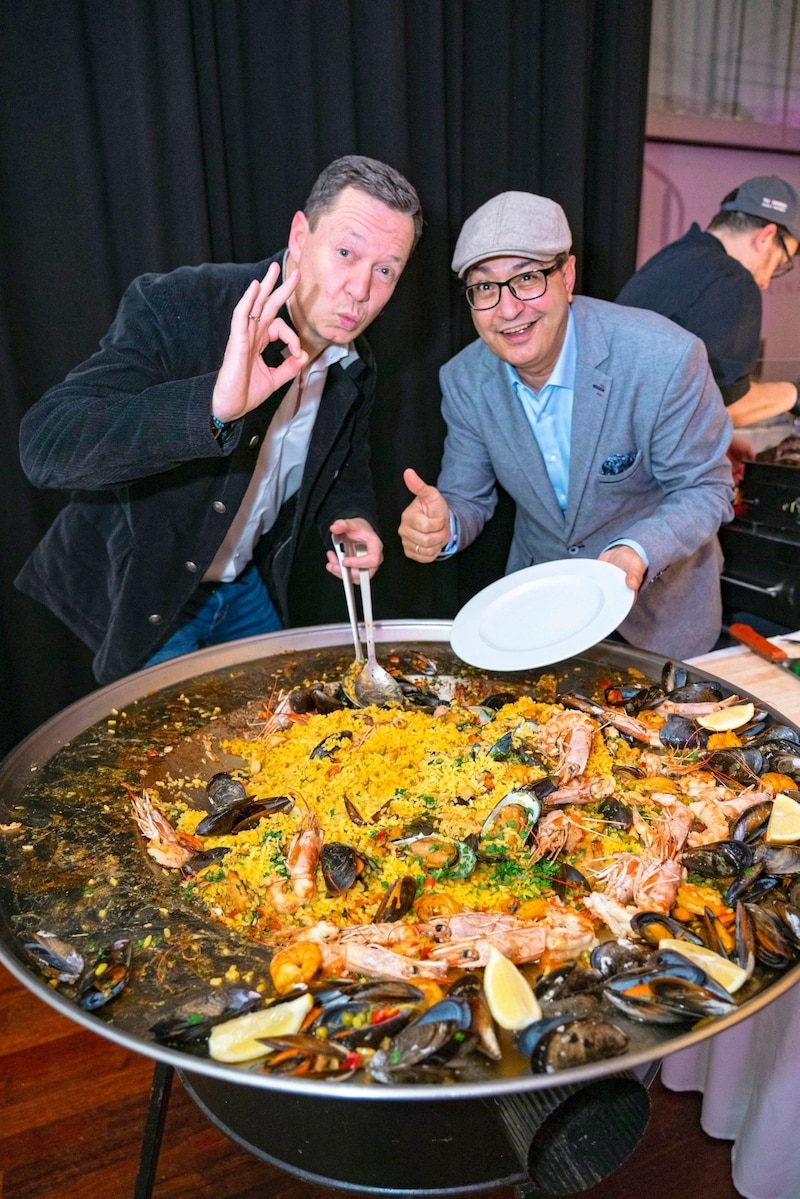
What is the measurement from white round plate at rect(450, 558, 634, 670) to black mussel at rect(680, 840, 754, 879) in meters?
0.48

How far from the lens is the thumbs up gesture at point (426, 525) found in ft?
6.40

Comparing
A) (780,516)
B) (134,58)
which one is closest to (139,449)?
(134,58)

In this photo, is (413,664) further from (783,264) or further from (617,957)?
(783,264)

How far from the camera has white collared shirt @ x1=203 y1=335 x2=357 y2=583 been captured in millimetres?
2129

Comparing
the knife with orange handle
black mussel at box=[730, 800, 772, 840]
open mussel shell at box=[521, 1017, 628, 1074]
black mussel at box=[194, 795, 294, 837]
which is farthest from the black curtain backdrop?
open mussel shell at box=[521, 1017, 628, 1074]

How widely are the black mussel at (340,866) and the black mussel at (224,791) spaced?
0.72 feet

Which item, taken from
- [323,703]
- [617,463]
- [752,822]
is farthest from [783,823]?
[617,463]

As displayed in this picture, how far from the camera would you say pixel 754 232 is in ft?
8.75

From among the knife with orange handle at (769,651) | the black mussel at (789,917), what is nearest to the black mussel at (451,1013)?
the black mussel at (789,917)

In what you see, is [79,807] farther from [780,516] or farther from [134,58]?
[780,516]

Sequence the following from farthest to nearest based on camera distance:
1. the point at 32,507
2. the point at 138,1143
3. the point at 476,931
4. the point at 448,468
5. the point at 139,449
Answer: the point at 32,507, the point at 448,468, the point at 138,1143, the point at 139,449, the point at 476,931

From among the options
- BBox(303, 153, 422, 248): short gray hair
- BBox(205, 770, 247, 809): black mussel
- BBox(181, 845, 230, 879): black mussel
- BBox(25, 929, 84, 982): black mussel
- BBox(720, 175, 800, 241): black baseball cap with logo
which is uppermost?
BBox(303, 153, 422, 248): short gray hair

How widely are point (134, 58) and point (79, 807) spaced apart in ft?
6.84

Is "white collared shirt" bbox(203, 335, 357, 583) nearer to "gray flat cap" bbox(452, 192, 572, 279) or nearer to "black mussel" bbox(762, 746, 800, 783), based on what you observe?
"gray flat cap" bbox(452, 192, 572, 279)
